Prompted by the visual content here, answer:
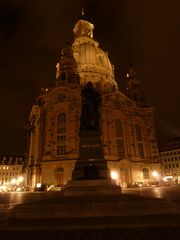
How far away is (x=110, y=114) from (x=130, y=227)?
4178 cm

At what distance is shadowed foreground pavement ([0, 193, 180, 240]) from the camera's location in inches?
245

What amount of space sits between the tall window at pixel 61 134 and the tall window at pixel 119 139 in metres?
12.5

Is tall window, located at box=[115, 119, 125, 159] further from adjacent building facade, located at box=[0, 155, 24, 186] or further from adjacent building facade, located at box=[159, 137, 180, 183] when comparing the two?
adjacent building facade, located at box=[0, 155, 24, 186]

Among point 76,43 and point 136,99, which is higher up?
point 76,43

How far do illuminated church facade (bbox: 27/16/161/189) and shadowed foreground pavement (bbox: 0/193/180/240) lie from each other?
102 ft

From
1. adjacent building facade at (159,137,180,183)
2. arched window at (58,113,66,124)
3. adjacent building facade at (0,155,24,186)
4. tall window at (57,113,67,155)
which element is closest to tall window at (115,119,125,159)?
tall window at (57,113,67,155)

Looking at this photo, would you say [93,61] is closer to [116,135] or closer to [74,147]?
[116,135]

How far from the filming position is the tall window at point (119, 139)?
46.3 meters

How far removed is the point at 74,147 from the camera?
42.0m

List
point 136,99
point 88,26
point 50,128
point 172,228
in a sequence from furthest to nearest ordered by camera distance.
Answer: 1. point 88,26
2. point 136,99
3. point 50,128
4. point 172,228

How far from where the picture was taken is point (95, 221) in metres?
7.64

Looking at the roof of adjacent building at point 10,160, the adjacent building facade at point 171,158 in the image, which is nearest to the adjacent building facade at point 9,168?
the roof of adjacent building at point 10,160

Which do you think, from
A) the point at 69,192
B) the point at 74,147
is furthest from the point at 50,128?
Answer: the point at 69,192

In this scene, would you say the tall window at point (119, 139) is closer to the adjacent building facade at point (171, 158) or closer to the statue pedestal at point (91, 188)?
the statue pedestal at point (91, 188)
